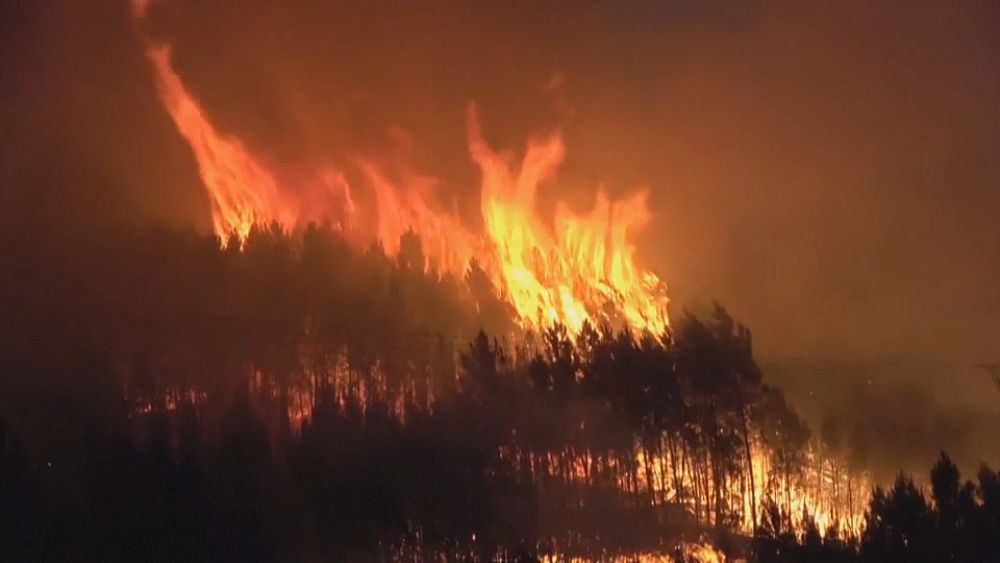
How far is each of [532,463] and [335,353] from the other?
12.8 m

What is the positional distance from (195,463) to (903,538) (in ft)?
87.5

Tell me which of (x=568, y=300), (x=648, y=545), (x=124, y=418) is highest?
(x=568, y=300)

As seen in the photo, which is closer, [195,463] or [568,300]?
[195,463]

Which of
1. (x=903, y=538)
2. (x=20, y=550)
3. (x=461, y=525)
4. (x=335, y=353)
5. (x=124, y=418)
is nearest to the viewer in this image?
(x=20, y=550)

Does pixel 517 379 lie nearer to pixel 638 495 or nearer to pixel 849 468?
pixel 638 495

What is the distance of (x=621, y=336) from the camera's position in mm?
54000

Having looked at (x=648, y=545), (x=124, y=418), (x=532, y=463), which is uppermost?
(x=124, y=418)

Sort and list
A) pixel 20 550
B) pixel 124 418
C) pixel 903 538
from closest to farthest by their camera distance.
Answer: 1. pixel 20 550
2. pixel 903 538
3. pixel 124 418

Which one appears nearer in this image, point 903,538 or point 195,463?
point 903,538

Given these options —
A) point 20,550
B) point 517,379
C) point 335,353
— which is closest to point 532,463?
point 517,379

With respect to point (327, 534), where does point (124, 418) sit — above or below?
above

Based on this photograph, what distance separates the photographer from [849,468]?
60125 mm

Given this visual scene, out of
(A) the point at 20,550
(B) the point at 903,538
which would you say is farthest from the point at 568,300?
(A) the point at 20,550

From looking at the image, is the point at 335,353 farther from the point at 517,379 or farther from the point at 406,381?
the point at 517,379
